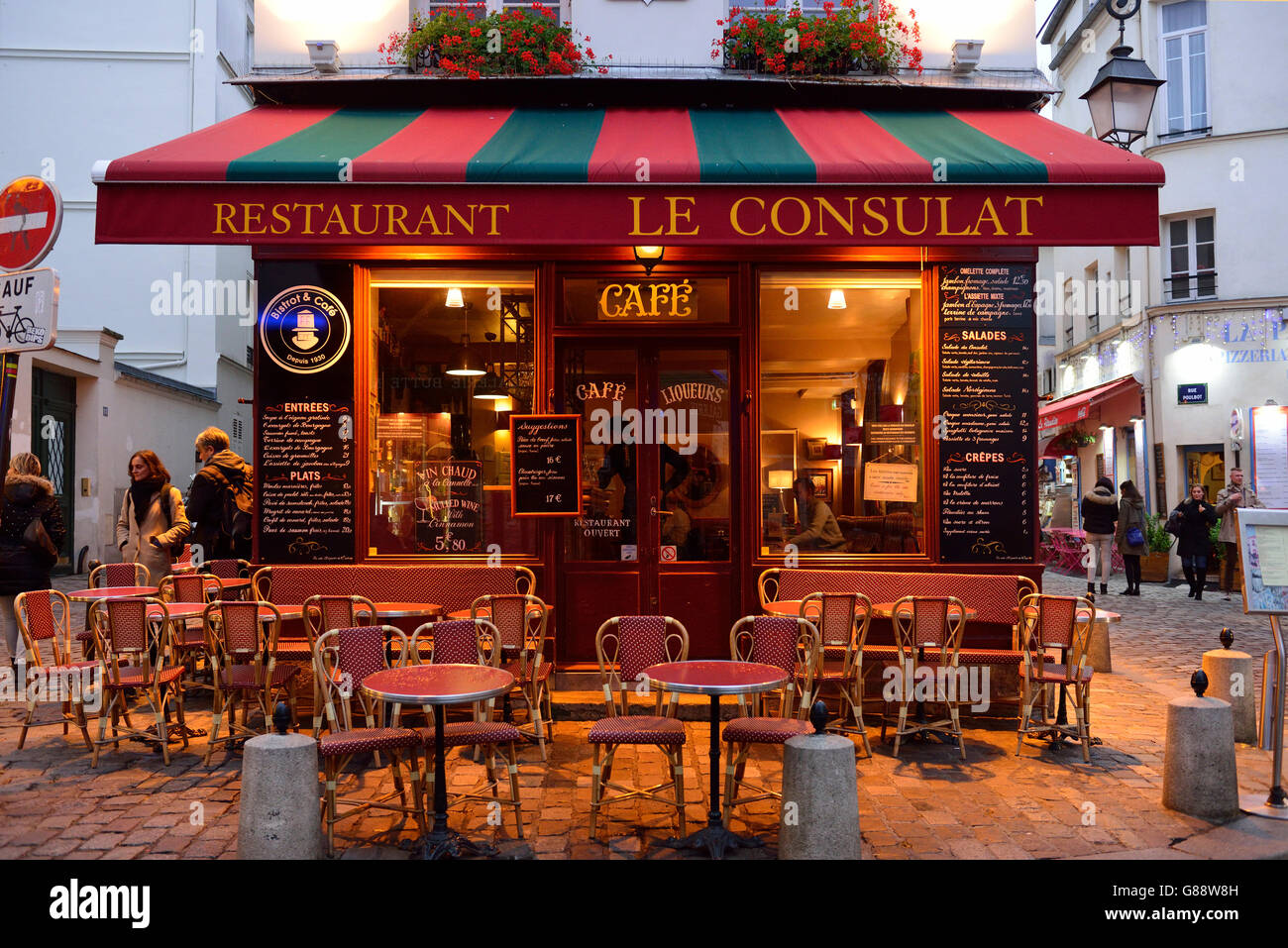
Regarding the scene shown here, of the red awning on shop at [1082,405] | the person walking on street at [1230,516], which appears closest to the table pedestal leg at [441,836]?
the person walking on street at [1230,516]

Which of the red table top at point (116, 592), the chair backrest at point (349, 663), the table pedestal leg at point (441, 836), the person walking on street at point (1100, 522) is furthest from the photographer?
the person walking on street at point (1100, 522)

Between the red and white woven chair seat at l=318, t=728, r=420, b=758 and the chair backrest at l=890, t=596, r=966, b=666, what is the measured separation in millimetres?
3344

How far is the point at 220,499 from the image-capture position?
845 centimetres

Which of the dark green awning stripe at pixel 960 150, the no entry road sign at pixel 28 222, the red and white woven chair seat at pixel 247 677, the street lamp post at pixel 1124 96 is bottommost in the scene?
the red and white woven chair seat at pixel 247 677

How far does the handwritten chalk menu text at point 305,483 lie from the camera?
24.1 feet

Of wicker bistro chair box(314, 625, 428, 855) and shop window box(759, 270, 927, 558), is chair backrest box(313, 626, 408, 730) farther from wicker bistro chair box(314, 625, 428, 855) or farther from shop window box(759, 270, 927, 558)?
shop window box(759, 270, 927, 558)

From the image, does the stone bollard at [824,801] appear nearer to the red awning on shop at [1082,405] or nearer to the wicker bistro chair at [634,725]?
the wicker bistro chair at [634,725]

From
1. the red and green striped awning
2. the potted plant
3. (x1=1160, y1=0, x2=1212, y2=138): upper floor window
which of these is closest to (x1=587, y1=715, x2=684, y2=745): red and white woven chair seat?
the red and green striped awning

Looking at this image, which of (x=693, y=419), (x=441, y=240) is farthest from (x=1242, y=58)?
(x=441, y=240)

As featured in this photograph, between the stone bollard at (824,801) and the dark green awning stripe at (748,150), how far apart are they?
3.42 meters

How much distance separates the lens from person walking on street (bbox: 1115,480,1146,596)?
14531mm

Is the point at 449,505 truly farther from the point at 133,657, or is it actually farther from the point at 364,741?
the point at 364,741
